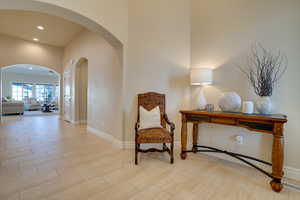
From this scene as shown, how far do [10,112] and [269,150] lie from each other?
9489mm

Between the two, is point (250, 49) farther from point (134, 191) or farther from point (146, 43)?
point (134, 191)

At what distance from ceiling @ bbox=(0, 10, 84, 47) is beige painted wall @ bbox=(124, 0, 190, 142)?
8.73 ft

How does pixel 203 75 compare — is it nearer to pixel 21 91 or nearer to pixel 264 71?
pixel 264 71

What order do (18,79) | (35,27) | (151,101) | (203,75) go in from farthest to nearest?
(18,79) < (35,27) < (151,101) < (203,75)

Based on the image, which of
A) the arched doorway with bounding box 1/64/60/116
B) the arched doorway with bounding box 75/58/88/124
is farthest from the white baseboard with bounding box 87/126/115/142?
the arched doorway with bounding box 1/64/60/116

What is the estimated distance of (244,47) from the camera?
224 cm

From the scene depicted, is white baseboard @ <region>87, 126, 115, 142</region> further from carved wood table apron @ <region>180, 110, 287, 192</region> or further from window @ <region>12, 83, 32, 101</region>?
window @ <region>12, 83, 32, 101</region>

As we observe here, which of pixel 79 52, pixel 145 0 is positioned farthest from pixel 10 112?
pixel 145 0

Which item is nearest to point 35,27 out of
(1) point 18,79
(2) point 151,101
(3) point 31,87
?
(2) point 151,101

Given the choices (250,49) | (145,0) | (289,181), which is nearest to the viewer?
(289,181)

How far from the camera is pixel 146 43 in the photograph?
9.39ft

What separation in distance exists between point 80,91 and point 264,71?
5.10 m

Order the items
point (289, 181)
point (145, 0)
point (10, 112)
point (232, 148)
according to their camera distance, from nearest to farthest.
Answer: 1. point (289, 181)
2. point (232, 148)
3. point (145, 0)
4. point (10, 112)

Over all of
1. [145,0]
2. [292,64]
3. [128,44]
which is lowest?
[292,64]
